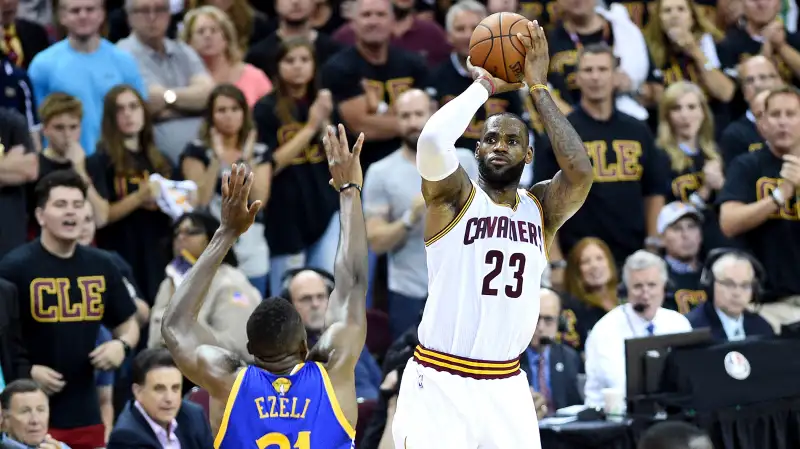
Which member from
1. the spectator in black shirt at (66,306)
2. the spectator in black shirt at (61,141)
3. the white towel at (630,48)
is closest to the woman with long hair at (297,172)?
the spectator in black shirt at (61,141)

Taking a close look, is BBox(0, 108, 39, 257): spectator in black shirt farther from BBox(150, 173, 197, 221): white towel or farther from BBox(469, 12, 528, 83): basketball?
BBox(469, 12, 528, 83): basketball

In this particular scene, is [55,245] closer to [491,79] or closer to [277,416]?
[277,416]

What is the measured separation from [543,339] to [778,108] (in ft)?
9.19

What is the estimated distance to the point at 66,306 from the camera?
10141 mm

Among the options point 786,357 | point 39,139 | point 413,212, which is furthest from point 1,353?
point 786,357

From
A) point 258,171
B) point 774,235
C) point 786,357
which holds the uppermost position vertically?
point 258,171

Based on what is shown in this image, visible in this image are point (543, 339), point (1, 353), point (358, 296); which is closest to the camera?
point (358, 296)

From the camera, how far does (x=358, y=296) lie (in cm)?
699

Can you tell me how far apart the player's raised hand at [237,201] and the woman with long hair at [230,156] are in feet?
16.1

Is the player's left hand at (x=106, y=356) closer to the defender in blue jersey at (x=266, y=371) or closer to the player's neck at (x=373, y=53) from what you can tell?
the defender in blue jersey at (x=266, y=371)

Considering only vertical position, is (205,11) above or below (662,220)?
above

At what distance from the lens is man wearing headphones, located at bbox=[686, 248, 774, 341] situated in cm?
1080

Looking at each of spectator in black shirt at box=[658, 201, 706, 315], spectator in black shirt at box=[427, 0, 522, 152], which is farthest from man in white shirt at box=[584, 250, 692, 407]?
spectator in black shirt at box=[427, 0, 522, 152]

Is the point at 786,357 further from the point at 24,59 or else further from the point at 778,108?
the point at 24,59
